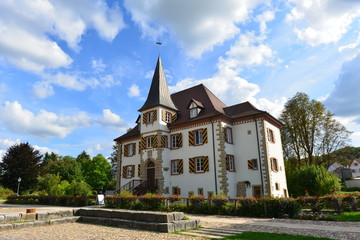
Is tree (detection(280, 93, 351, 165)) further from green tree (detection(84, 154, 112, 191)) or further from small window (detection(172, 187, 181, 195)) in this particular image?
green tree (detection(84, 154, 112, 191))

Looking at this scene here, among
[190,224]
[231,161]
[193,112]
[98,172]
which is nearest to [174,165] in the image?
[193,112]

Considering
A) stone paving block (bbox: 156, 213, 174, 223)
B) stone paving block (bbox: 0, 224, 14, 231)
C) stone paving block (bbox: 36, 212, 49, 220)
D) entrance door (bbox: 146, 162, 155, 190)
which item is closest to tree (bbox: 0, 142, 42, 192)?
entrance door (bbox: 146, 162, 155, 190)

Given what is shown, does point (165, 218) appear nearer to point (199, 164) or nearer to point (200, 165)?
point (200, 165)

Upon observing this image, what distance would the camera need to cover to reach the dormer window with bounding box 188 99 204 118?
26.0 meters

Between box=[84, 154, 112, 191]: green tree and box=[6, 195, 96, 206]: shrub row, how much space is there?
19316mm

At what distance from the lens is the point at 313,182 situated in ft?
77.3

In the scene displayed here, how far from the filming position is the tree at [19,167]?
37.7 m

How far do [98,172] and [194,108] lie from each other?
29.9 metres

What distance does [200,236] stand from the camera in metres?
8.48

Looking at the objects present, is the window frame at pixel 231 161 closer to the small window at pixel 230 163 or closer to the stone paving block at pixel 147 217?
the small window at pixel 230 163

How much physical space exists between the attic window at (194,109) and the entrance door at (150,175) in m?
6.53

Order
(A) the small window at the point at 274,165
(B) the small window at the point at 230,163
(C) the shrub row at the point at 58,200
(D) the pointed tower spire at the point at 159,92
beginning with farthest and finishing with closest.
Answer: (D) the pointed tower spire at the point at 159,92, (C) the shrub row at the point at 58,200, (B) the small window at the point at 230,163, (A) the small window at the point at 274,165

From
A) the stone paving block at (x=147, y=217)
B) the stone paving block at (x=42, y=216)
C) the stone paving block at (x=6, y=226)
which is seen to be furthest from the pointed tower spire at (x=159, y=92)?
the stone paving block at (x=6, y=226)

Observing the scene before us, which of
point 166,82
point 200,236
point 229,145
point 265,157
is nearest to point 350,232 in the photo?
point 200,236
